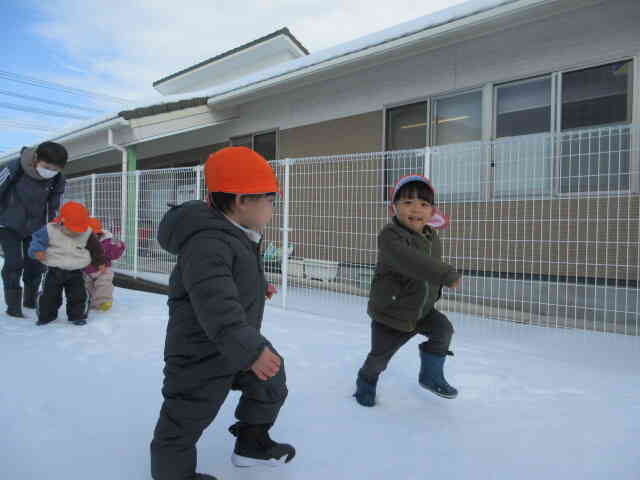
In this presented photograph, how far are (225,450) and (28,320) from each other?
277 cm

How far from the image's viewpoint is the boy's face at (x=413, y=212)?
194 cm

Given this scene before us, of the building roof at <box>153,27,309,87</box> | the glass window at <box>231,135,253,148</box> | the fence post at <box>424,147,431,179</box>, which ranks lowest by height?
the fence post at <box>424,147,431,179</box>

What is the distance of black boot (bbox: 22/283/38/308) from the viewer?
3.79 m

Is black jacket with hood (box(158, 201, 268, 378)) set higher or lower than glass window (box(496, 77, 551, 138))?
lower

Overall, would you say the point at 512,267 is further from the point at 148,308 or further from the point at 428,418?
the point at 148,308

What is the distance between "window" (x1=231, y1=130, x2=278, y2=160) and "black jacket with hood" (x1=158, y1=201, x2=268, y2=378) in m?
5.68

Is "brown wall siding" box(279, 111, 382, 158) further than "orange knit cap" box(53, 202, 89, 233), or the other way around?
"brown wall siding" box(279, 111, 382, 158)

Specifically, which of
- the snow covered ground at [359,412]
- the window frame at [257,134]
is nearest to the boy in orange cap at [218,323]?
the snow covered ground at [359,412]

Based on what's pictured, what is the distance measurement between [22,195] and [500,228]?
402 centimetres

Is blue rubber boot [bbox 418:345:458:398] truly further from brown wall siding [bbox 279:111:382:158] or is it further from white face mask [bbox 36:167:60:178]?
brown wall siding [bbox 279:111:382:158]

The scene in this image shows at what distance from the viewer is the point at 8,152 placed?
42.0 feet

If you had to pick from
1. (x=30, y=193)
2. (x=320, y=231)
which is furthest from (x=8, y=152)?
(x=320, y=231)

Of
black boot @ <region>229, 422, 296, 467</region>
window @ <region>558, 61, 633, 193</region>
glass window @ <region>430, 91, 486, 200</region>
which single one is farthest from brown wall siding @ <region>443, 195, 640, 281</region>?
black boot @ <region>229, 422, 296, 467</region>

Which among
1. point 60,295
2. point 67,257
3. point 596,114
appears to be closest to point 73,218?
point 67,257
